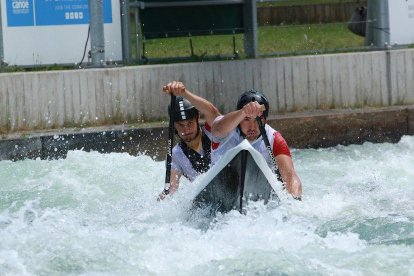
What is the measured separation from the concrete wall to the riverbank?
0.24 metres

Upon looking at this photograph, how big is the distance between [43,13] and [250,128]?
6.28m

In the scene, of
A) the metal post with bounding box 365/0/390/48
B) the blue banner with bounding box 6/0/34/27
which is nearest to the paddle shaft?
the blue banner with bounding box 6/0/34/27

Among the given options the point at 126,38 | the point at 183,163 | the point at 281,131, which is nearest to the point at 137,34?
the point at 126,38

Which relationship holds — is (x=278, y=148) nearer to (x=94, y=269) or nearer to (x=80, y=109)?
(x=94, y=269)

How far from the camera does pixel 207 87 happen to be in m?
15.3

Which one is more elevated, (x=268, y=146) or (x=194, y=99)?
(x=194, y=99)

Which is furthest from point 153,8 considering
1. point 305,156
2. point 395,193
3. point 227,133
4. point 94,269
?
point 94,269

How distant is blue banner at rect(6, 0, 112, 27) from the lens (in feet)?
51.4

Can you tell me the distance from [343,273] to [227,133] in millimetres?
1865

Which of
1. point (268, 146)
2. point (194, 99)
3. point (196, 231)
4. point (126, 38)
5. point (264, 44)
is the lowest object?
point (196, 231)

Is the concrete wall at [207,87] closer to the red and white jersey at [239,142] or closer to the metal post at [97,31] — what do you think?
the metal post at [97,31]

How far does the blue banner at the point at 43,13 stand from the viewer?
15664 mm

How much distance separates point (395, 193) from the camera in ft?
39.8

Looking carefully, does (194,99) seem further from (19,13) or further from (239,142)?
(19,13)
